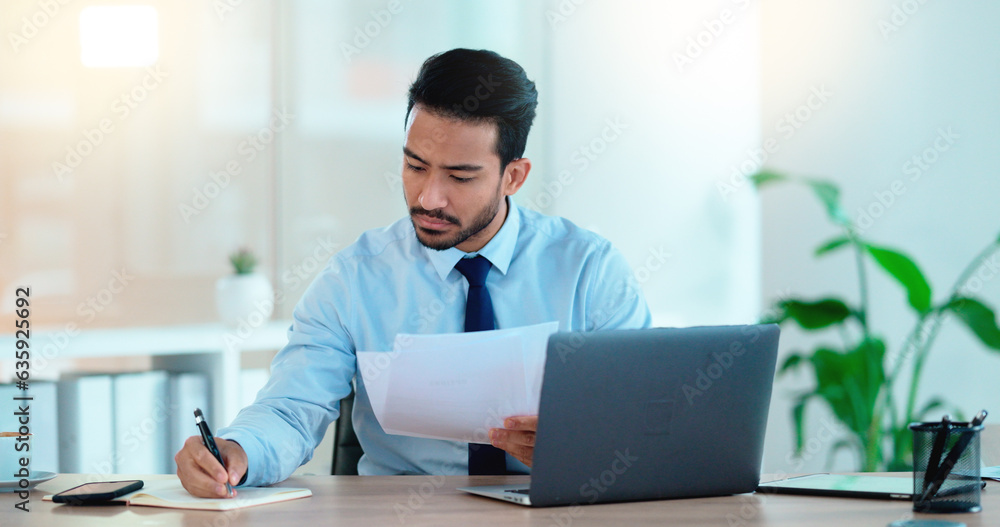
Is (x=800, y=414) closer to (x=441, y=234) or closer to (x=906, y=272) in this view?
(x=906, y=272)

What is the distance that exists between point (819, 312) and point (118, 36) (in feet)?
7.67

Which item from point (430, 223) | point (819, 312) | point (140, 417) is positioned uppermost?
point (430, 223)

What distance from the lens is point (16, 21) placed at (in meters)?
2.67

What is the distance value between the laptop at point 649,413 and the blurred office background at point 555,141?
1933 mm

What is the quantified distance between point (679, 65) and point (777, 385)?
123 cm

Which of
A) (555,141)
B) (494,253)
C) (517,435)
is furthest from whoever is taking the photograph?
(555,141)

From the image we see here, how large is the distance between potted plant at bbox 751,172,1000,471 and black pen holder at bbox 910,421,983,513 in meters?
1.58

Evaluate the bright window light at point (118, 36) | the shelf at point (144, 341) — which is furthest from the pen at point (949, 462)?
the bright window light at point (118, 36)

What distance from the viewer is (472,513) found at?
113 cm

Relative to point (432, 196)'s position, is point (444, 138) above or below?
above

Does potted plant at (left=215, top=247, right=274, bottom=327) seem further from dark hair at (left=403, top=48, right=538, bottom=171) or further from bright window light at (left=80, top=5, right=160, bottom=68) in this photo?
dark hair at (left=403, top=48, right=538, bottom=171)

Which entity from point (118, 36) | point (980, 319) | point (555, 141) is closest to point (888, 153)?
point (980, 319)

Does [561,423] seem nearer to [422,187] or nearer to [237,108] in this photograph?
[422,187]

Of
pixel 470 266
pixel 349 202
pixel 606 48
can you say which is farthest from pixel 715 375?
pixel 606 48
